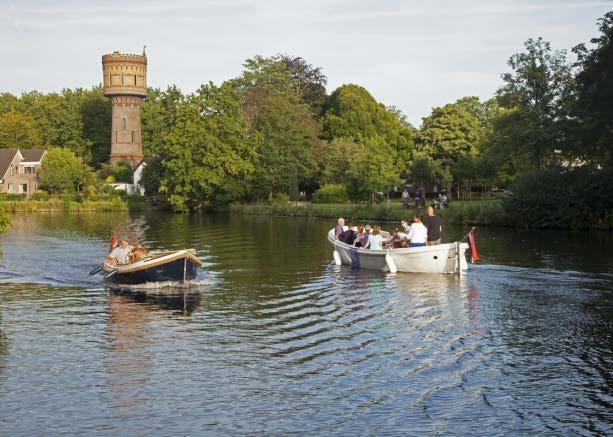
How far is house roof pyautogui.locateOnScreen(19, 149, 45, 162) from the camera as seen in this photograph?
377ft

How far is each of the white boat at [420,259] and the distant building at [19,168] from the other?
308ft

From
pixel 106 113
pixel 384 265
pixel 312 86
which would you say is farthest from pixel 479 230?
pixel 106 113

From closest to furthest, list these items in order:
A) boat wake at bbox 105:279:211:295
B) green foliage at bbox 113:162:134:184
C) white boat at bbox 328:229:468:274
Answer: boat wake at bbox 105:279:211:295 → white boat at bbox 328:229:468:274 → green foliage at bbox 113:162:134:184

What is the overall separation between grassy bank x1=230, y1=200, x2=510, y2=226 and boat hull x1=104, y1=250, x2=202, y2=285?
3655 centimetres

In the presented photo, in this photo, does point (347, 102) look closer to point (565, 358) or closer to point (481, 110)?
point (481, 110)

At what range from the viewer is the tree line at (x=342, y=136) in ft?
179

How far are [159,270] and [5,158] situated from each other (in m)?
98.5

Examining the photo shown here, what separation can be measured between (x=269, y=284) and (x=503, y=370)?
13.2 meters

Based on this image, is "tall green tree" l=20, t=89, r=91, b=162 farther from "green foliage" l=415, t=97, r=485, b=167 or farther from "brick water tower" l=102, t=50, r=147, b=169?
"green foliage" l=415, t=97, r=485, b=167

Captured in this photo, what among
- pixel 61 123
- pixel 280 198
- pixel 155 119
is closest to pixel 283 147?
pixel 280 198

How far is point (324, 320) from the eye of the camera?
20188mm

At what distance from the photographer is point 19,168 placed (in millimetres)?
115562

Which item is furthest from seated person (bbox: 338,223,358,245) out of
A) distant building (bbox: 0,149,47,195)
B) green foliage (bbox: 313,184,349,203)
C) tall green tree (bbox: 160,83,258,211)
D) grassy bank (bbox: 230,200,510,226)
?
distant building (bbox: 0,149,47,195)

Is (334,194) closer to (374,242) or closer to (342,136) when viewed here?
(342,136)
